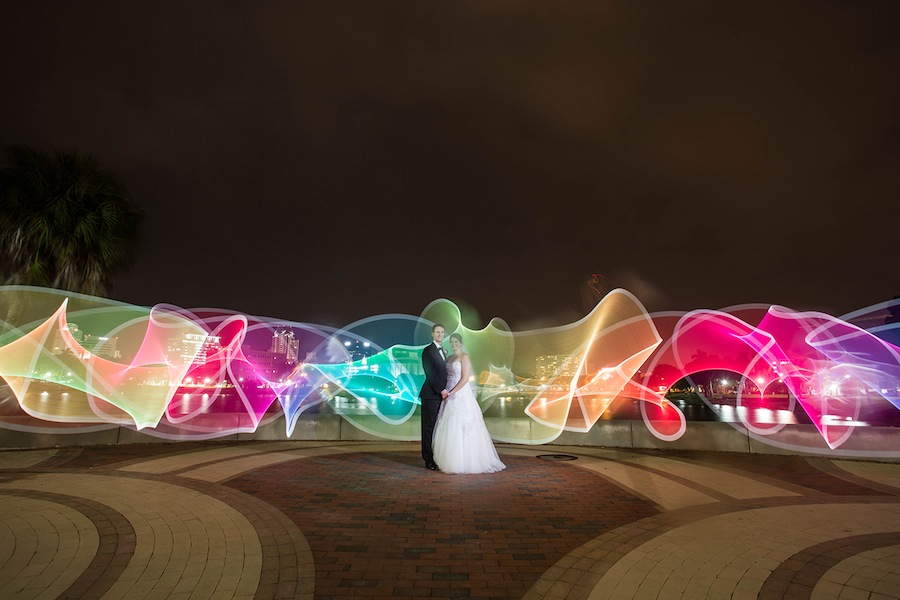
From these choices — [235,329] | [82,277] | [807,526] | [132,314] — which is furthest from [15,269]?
[807,526]

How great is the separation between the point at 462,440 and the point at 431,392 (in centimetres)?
124

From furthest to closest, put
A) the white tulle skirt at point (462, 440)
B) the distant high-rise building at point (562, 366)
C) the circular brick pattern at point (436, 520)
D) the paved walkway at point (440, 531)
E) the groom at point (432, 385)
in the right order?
1. the distant high-rise building at point (562, 366)
2. the groom at point (432, 385)
3. the white tulle skirt at point (462, 440)
4. the circular brick pattern at point (436, 520)
5. the paved walkway at point (440, 531)

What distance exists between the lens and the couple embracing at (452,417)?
30.1 ft

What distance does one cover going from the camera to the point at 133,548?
16.0 ft

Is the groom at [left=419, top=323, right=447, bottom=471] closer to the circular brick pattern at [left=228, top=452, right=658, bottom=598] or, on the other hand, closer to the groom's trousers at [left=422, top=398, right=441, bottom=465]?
the groom's trousers at [left=422, top=398, right=441, bottom=465]

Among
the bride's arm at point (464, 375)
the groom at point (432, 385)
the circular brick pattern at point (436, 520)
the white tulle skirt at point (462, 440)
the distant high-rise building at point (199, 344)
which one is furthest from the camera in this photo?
the distant high-rise building at point (199, 344)

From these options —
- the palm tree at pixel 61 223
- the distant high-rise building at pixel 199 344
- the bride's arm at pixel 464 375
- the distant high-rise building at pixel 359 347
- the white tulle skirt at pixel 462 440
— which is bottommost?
the white tulle skirt at pixel 462 440

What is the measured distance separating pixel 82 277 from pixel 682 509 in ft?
59.9

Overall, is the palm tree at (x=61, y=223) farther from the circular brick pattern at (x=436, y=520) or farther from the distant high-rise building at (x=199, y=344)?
the circular brick pattern at (x=436, y=520)

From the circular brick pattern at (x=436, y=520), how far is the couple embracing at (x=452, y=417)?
1.28 feet

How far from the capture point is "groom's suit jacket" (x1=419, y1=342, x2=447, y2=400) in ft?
31.9

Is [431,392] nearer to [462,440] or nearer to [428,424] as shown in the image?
[428,424]

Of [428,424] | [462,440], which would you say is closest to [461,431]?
[462,440]

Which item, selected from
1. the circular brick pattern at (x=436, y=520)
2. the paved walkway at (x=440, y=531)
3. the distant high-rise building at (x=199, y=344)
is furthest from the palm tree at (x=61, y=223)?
the circular brick pattern at (x=436, y=520)
